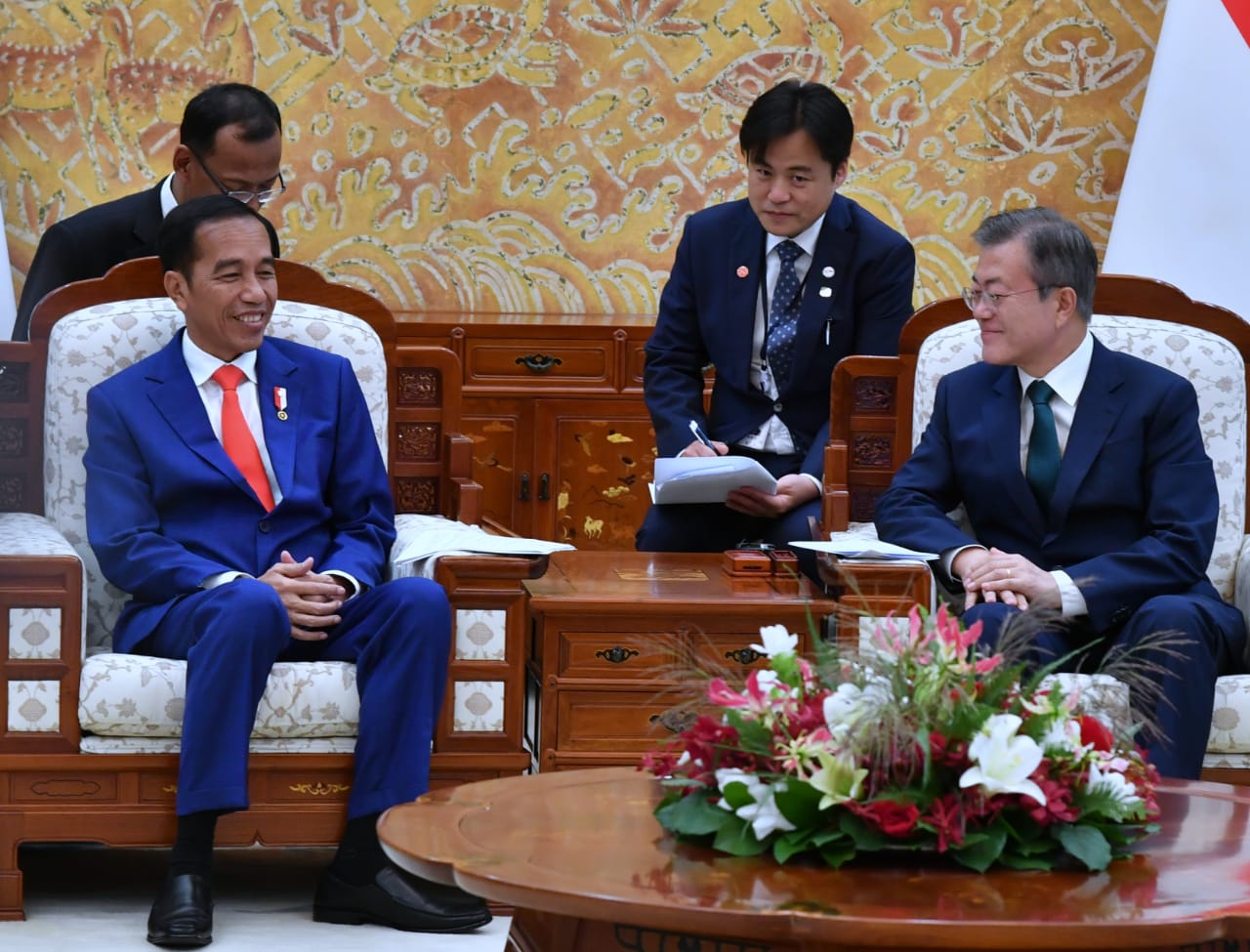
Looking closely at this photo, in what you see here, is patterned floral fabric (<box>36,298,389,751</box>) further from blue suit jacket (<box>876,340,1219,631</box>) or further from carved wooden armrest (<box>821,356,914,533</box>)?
blue suit jacket (<box>876,340,1219,631</box>)

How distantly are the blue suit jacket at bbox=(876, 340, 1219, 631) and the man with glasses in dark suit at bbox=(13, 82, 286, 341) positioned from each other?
63.6 inches

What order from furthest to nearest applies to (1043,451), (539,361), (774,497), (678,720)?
(539,361) → (774,497) → (1043,451) → (678,720)

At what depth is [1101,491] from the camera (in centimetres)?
387

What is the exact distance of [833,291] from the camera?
4496 mm

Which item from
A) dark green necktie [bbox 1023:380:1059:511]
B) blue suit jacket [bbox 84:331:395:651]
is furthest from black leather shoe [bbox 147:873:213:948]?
dark green necktie [bbox 1023:380:1059:511]

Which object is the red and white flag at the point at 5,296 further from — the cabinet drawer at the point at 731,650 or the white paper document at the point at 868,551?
the white paper document at the point at 868,551

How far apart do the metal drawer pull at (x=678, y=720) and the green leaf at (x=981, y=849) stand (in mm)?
378

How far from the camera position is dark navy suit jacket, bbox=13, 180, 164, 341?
472 centimetres

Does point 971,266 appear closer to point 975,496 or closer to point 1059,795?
point 975,496

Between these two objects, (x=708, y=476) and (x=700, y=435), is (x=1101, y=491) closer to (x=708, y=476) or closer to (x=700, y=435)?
(x=708, y=476)

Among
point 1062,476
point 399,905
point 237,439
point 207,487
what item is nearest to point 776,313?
point 1062,476

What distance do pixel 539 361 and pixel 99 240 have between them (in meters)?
1.56

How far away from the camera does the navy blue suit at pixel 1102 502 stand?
12.3ft

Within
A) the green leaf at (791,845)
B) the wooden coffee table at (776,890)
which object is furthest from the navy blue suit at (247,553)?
the green leaf at (791,845)
